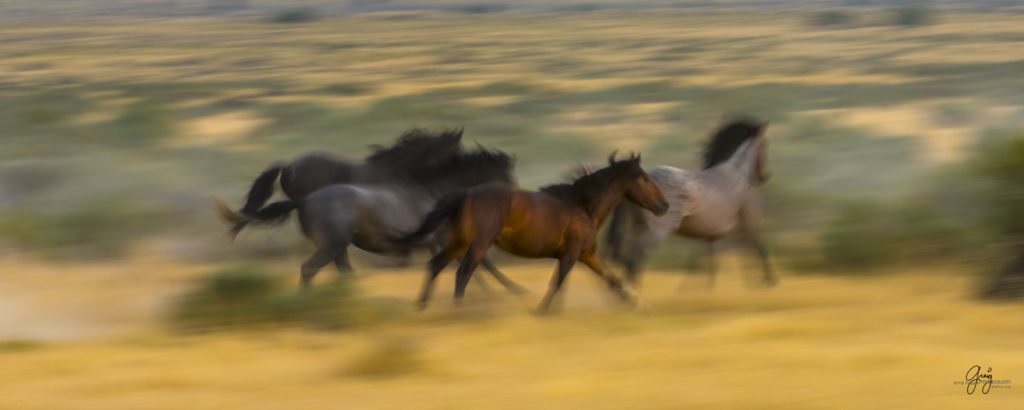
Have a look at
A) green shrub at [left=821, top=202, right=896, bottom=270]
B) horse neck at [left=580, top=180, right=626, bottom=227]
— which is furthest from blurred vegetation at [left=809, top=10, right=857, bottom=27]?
horse neck at [left=580, top=180, right=626, bottom=227]

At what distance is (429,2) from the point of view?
100875 mm

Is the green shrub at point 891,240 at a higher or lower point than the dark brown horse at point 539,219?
lower

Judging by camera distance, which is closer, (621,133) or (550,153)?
(550,153)

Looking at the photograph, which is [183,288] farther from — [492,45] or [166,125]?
[492,45]

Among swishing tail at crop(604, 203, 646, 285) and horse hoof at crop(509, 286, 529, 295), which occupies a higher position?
swishing tail at crop(604, 203, 646, 285)

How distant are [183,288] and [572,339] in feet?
12.9

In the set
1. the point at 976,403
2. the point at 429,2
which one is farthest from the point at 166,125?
the point at 429,2

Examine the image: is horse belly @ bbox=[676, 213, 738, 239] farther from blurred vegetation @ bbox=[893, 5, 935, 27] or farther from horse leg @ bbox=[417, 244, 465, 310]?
blurred vegetation @ bbox=[893, 5, 935, 27]

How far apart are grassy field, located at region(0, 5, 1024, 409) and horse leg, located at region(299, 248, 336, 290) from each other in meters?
0.58

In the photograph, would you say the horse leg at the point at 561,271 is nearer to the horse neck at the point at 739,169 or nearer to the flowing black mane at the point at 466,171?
the flowing black mane at the point at 466,171

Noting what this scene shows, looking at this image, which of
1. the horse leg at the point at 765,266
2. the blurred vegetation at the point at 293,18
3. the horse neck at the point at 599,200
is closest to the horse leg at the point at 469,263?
the horse neck at the point at 599,200

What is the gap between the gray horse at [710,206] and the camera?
9781 mm

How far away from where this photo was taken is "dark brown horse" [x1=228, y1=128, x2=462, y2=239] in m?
10.4

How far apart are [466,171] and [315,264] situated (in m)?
1.37
